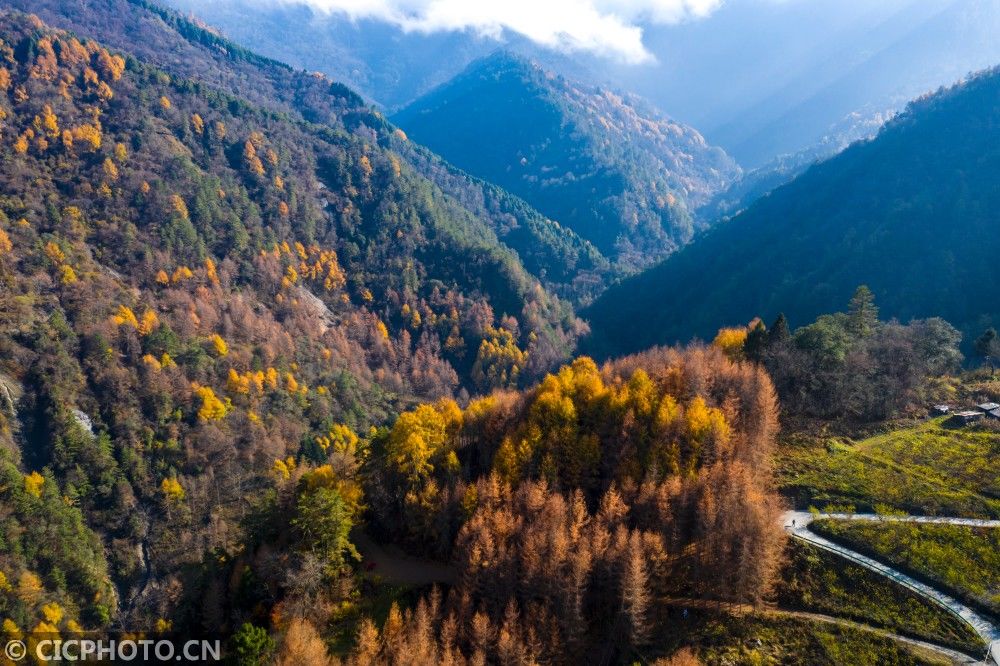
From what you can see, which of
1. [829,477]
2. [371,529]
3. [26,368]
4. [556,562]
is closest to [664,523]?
[556,562]

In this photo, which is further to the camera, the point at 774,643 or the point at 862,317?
the point at 862,317

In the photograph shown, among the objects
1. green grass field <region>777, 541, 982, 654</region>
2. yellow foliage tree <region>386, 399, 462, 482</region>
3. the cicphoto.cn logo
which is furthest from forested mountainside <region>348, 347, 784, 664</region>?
the cicphoto.cn logo

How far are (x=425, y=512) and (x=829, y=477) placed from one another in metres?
41.6

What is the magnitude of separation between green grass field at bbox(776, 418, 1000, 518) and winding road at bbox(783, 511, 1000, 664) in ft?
4.11

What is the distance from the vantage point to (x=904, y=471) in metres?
56.3

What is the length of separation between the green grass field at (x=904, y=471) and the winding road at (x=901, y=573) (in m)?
1.25

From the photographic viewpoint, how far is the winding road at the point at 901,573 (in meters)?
39.4

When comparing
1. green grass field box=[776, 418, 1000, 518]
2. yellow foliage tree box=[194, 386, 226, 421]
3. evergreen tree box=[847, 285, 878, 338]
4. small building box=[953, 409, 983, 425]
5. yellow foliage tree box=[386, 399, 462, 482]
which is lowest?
green grass field box=[776, 418, 1000, 518]

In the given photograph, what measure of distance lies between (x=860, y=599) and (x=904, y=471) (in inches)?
786

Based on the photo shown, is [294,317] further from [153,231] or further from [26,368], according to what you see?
[26,368]

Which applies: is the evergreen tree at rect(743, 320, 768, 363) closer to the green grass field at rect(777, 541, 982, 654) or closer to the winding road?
the winding road

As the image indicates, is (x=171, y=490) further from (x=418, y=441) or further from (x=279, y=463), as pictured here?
(x=418, y=441)

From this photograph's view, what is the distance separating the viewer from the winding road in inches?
1551

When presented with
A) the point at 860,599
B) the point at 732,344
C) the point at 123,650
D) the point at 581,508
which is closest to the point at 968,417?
the point at 732,344
